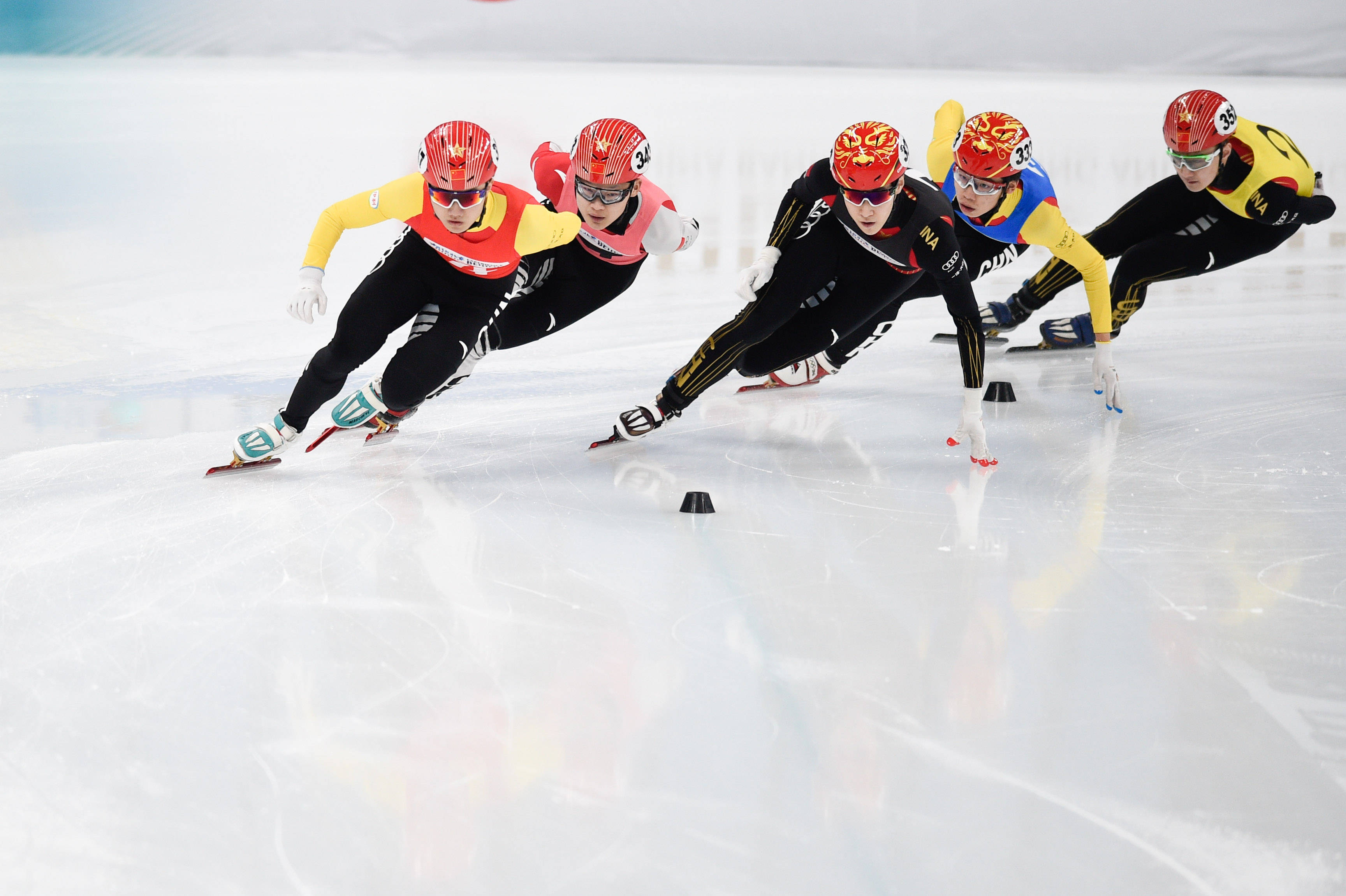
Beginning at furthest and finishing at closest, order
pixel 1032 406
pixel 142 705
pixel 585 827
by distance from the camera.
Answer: pixel 1032 406 < pixel 142 705 < pixel 585 827

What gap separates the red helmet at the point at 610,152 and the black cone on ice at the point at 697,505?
0.95 metres

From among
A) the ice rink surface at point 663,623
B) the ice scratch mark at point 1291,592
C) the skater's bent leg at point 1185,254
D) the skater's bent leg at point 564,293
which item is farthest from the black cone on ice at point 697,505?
the skater's bent leg at point 1185,254

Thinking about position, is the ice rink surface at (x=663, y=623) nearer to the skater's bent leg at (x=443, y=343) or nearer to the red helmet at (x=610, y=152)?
the skater's bent leg at (x=443, y=343)

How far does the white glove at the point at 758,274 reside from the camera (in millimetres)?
3443

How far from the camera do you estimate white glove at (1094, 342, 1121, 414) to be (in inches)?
149

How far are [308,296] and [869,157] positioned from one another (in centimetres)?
154

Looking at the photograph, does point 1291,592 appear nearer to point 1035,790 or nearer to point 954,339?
point 1035,790

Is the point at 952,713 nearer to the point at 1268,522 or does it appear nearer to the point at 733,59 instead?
the point at 1268,522

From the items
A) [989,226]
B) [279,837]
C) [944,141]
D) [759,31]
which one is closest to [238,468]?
[279,837]

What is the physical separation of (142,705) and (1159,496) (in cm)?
252

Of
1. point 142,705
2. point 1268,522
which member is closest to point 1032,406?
point 1268,522

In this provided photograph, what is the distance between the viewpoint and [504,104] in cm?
1049

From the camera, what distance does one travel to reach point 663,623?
2.31 metres

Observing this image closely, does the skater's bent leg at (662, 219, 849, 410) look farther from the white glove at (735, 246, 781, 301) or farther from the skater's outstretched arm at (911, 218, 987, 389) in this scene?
the skater's outstretched arm at (911, 218, 987, 389)
